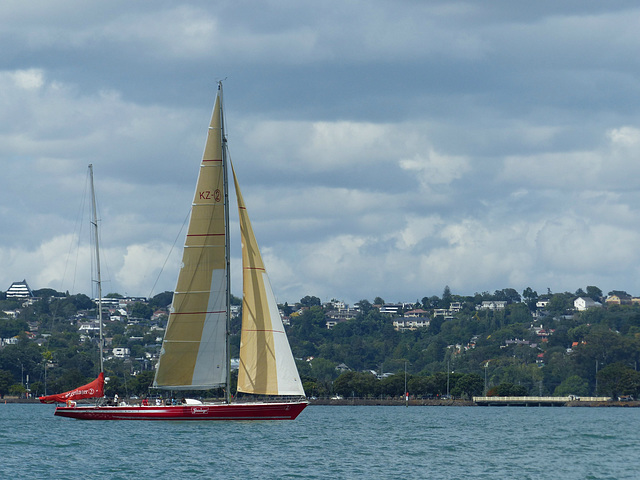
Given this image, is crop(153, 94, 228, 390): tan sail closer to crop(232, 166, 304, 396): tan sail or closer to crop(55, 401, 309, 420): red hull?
crop(232, 166, 304, 396): tan sail

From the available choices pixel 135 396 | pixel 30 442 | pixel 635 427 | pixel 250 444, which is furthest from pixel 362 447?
pixel 135 396

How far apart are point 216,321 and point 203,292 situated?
1939 mm

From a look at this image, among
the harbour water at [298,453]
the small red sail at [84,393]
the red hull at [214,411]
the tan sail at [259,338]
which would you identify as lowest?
the harbour water at [298,453]

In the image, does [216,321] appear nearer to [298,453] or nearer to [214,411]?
[214,411]

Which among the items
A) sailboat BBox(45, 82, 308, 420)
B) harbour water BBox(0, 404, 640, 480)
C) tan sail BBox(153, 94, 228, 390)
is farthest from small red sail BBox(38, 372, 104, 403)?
A: tan sail BBox(153, 94, 228, 390)

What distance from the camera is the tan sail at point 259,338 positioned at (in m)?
65.9

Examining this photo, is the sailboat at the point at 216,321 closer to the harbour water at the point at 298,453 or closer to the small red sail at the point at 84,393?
the harbour water at the point at 298,453

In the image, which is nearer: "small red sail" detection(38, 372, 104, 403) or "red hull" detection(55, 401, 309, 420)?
"red hull" detection(55, 401, 309, 420)

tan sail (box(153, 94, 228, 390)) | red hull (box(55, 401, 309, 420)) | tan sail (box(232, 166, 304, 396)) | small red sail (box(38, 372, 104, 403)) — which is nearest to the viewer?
red hull (box(55, 401, 309, 420))

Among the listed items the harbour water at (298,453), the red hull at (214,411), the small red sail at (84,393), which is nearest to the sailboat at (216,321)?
the red hull at (214,411)

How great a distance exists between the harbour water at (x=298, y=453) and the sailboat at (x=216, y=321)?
7.94 feet

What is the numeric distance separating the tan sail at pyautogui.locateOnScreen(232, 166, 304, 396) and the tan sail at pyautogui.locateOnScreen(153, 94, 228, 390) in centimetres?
148

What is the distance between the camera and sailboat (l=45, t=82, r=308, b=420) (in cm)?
6594

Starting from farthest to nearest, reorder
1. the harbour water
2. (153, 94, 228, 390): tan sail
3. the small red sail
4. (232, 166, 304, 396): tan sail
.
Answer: the small red sail → (153, 94, 228, 390): tan sail → (232, 166, 304, 396): tan sail → the harbour water
